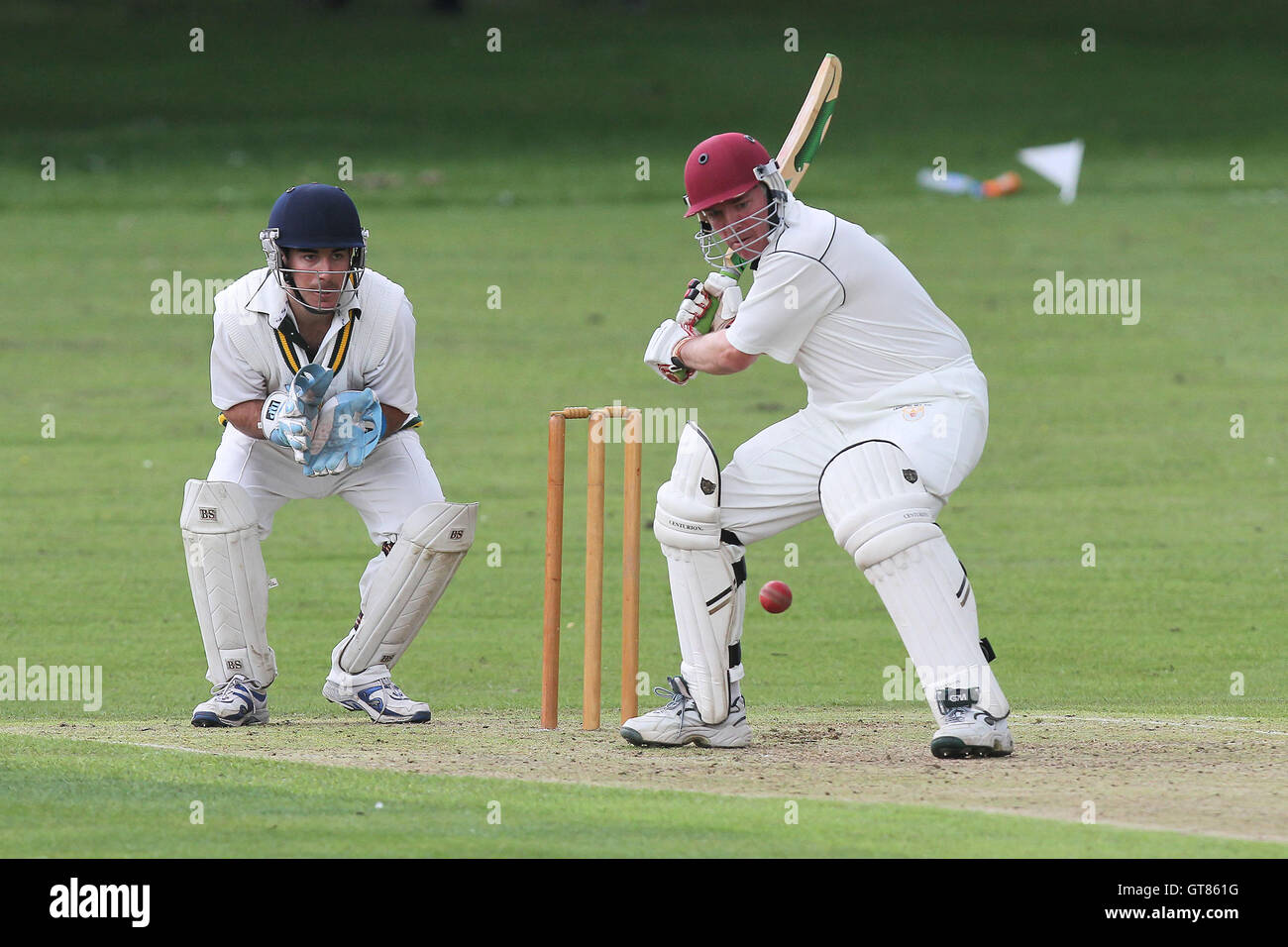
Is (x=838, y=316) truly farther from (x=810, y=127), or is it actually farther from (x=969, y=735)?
(x=969, y=735)

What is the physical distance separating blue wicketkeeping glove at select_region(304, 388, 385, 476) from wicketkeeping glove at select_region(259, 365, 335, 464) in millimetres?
50

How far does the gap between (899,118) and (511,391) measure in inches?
585

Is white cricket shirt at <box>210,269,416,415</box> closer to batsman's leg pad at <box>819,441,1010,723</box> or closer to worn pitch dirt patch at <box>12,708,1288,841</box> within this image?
worn pitch dirt patch at <box>12,708,1288,841</box>

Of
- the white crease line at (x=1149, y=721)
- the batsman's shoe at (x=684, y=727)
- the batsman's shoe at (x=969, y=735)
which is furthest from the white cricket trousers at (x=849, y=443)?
the white crease line at (x=1149, y=721)

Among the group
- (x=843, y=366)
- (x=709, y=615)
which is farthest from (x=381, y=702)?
(x=843, y=366)

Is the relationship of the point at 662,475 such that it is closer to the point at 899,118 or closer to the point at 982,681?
the point at 982,681

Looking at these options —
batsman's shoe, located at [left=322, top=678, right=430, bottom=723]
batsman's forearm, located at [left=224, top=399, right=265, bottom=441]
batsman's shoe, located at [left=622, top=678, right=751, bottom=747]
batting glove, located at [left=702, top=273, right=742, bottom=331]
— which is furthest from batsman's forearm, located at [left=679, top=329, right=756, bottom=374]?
batsman's shoe, located at [left=322, top=678, right=430, bottom=723]

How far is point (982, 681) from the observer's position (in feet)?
21.1

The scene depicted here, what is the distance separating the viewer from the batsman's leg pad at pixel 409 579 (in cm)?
736

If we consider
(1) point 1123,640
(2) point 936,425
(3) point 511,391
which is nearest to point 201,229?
(3) point 511,391

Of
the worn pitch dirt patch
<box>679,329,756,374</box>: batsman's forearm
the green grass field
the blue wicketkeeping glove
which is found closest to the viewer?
the worn pitch dirt patch

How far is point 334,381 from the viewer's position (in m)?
7.38

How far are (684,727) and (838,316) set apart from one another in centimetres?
148

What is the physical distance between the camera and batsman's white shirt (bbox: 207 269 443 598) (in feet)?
24.1
